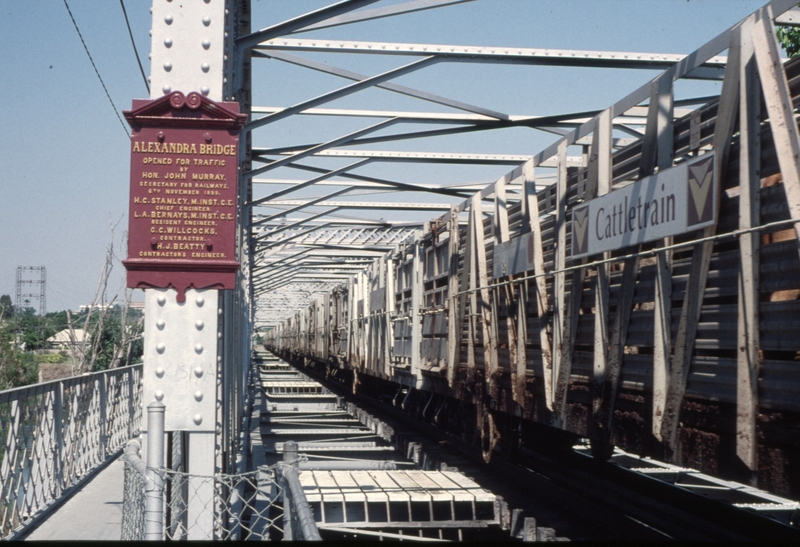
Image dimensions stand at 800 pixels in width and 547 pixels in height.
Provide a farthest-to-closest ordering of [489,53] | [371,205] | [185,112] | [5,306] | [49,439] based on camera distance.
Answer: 1. [5,306]
2. [371,205]
3. [489,53]
4. [49,439]
5. [185,112]

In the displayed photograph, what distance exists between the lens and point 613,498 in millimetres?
8602

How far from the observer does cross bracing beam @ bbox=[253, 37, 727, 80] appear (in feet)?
36.4

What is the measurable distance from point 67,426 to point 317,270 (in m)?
34.9

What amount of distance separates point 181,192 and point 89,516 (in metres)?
4.16

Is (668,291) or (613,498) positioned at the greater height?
(668,291)

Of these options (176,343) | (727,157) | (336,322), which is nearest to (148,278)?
(176,343)

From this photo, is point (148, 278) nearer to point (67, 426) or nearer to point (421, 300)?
point (67, 426)

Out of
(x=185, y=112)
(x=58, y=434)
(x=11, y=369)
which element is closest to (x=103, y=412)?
(x=58, y=434)

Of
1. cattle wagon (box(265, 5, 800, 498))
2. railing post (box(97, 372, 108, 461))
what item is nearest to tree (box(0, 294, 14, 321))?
railing post (box(97, 372, 108, 461))

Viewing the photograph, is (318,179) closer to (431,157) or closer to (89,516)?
(431,157)

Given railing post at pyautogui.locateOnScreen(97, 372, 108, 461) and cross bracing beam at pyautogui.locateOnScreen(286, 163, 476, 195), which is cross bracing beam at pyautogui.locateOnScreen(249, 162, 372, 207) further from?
railing post at pyautogui.locateOnScreen(97, 372, 108, 461)

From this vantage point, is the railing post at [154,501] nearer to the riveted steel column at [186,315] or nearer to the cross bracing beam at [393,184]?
the riveted steel column at [186,315]

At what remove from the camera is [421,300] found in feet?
45.1

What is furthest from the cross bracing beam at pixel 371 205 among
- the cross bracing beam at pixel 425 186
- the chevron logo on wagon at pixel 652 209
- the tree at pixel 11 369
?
the tree at pixel 11 369
